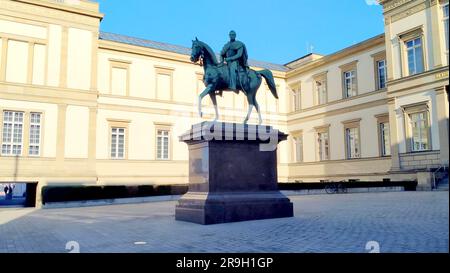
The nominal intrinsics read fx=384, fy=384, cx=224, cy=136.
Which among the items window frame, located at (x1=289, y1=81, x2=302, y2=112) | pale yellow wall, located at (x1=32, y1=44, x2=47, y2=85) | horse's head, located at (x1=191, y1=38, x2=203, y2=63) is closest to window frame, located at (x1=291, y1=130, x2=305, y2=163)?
window frame, located at (x1=289, y1=81, x2=302, y2=112)

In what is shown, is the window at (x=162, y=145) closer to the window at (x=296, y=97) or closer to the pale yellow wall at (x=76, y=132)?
the pale yellow wall at (x=76, y=132)

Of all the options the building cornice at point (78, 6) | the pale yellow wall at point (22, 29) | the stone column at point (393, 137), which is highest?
the building cornice at point (78, 6)

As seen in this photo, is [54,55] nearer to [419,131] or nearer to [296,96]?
[296,96]

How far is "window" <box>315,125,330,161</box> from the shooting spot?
36.7m

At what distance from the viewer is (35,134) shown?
91.8ft

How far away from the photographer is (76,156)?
29.1m

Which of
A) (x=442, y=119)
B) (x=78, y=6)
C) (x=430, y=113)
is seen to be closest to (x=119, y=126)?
(x=78, y=6)

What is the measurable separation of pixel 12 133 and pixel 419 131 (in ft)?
94.5

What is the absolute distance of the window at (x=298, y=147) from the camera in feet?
131

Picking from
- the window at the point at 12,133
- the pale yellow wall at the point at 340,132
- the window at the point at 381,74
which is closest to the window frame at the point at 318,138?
the pale yellow wall at the point at 340,132

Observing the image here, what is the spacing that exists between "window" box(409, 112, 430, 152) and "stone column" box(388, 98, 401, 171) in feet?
3.91

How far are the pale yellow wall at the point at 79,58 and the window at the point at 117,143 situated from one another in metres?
4.49

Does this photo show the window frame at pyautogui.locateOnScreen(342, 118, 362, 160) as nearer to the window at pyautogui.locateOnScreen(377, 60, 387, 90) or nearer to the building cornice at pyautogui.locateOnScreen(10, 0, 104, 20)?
the window at pyautogui.locateOnScreen(377, 60, 387, 90)
